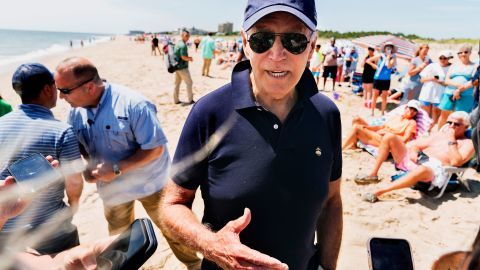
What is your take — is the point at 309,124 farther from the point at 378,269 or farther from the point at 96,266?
the point at 96,266

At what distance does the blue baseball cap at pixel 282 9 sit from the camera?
129 centimetres

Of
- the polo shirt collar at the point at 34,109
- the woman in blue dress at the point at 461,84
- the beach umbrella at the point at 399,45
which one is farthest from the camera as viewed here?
the beach umbrella at the point at 399,45

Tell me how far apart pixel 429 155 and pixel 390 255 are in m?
4.38

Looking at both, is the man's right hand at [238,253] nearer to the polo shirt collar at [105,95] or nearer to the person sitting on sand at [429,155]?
the polo shirt collar at [105,95]

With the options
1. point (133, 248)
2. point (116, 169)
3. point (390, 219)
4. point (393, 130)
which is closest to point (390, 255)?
point (133, 248)

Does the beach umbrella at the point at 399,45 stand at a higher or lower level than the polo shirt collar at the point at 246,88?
higher

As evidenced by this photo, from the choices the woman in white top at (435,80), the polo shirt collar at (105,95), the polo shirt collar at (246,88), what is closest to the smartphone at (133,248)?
the polo shirt collar at (246,88)

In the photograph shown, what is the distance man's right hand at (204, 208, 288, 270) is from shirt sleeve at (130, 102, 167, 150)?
1.61m

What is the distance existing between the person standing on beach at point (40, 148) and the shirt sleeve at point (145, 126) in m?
0.50

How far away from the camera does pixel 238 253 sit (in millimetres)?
1093

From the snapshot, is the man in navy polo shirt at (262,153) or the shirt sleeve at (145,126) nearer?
the man in navy polo shirt at (262,153)

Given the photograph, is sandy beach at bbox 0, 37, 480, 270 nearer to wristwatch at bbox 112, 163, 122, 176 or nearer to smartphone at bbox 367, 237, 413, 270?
wristwatch at bbox 112, 163, 122, 176

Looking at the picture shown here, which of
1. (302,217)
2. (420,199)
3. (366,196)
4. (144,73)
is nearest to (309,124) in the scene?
(302,217)

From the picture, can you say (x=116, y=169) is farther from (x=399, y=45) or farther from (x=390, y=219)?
(x=399, y=45)
